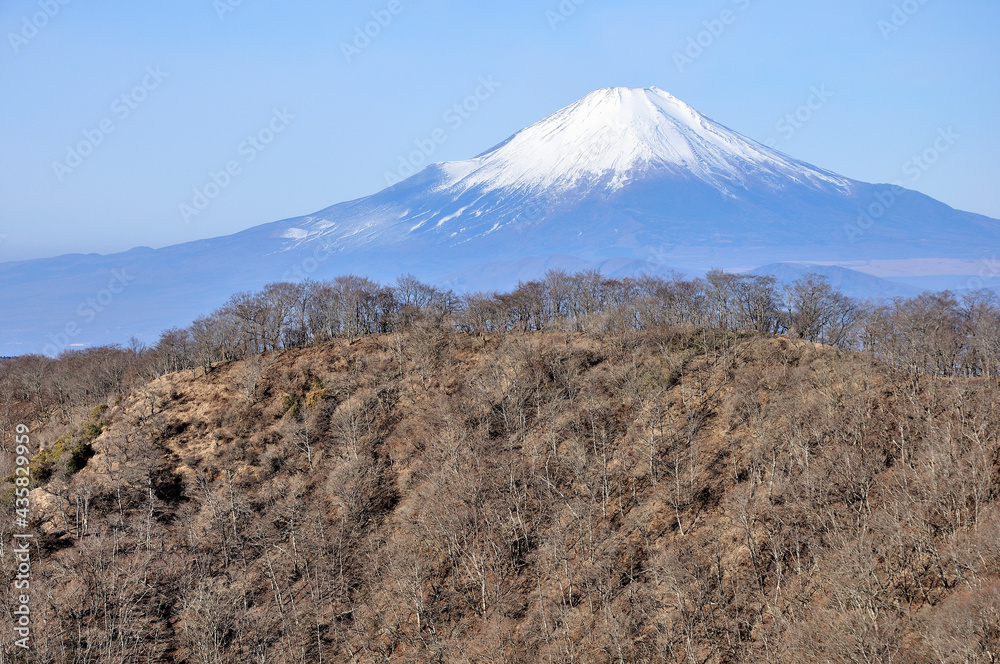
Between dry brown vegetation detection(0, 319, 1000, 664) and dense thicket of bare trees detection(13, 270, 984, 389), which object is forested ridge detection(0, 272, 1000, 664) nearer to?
dry brown vegetation detection(0, 319, 1000, 664)

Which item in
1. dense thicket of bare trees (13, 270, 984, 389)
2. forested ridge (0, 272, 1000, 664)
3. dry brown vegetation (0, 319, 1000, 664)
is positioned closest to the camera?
dry brown vegetation (0, 319, 1000, 664)

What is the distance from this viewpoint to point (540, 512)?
5047 centimetres

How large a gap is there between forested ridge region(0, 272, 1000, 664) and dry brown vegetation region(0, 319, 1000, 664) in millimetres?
232

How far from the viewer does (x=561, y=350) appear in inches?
2601

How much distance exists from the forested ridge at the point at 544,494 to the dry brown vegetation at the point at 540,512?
232 millimetres

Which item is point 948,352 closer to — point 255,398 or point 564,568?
point 564,568

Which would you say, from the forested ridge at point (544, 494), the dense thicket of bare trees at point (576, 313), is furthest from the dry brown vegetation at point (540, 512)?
the dense thicket of bare trees at point (576, 313)

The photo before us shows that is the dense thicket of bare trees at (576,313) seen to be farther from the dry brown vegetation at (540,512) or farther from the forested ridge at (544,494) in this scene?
the dry brown vegetation at (540,512)

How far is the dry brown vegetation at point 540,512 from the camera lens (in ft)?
123

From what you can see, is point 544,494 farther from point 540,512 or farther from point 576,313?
point 576,313

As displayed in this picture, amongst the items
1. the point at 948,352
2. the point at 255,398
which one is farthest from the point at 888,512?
the point at 255,398

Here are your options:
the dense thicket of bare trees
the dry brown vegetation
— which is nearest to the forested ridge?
the dry brown vegetation

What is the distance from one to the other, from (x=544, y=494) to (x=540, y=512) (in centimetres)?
177

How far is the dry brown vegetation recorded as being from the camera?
123ft
